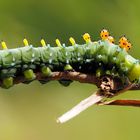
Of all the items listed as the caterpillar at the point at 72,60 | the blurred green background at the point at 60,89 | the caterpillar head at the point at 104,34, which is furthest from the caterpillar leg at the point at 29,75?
the blurred green background at the point at 60,89

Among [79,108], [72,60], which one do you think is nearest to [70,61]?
[72,60]

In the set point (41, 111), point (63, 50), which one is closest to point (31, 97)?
point (41, 111)

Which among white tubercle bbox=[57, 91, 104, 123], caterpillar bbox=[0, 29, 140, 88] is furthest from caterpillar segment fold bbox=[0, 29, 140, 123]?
white tubercle bbox=[57, 91, 104, 123]

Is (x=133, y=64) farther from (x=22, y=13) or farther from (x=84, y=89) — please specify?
(x=22, y=13)

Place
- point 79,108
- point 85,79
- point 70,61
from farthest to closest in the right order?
1. point 70,61
2. point 85,79
3. point 79,108

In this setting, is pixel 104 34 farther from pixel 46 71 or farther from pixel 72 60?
pixel 46 71

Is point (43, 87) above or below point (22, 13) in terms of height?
below
